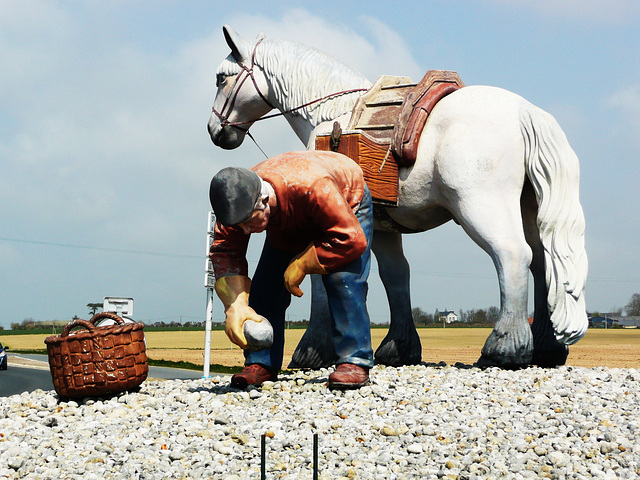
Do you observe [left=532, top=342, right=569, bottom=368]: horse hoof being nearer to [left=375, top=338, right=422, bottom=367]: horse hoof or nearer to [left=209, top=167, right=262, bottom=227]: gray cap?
[left=375, top=338, right=422, bottom=367]: horse hoof

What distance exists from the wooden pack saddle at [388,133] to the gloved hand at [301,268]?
3.93 feet

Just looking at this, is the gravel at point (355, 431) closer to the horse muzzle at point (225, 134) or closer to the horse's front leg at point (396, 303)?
the horse's front leg at point (396, 303)

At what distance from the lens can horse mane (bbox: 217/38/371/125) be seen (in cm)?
628

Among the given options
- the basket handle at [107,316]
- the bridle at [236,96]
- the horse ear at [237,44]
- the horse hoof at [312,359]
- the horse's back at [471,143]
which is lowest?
the horse hoof at [312,359]

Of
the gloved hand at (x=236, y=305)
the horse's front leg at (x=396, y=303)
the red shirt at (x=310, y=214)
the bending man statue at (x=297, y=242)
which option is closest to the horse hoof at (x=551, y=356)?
the horse's front leg at (x=396, y=303)

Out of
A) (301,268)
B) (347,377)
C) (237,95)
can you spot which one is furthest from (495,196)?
(237,95)

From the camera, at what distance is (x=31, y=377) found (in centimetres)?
1450

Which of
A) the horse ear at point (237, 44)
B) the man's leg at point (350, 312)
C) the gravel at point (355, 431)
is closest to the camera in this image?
the gravel at point (355, 431)

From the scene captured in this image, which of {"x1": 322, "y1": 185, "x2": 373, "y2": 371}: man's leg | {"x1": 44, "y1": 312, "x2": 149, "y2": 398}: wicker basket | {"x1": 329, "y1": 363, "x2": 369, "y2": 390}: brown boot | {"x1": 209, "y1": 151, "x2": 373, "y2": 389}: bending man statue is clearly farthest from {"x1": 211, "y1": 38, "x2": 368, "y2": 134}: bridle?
{"x1": 329, "y1": 363, "x2": 369, "y2": 390}: brown boot

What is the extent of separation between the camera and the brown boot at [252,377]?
5340mm

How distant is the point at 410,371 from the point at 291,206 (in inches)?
71.8

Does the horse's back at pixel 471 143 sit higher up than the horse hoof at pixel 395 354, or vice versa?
the horse's back at pixel 471 143

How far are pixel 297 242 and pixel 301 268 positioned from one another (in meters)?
0.40

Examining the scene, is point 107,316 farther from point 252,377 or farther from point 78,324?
point 252,377
